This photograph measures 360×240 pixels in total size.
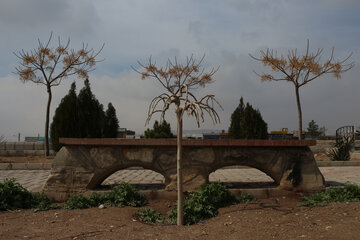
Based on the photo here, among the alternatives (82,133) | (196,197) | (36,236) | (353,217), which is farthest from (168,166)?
(82,133)

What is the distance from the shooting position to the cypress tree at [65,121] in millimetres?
14547

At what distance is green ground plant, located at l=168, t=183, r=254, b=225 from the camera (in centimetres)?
425

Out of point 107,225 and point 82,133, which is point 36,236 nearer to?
point 107,225

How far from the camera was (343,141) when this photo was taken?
1411 centimetres

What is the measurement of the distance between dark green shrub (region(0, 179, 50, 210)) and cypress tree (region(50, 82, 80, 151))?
31.6 ft

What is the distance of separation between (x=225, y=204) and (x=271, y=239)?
4.61ft

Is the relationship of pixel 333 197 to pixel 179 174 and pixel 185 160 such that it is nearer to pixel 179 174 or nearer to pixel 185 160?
pixel 185 160

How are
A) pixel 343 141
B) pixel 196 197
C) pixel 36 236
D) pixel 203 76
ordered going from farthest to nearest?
pixel 203 76 < pixel 343 141 < pixel 196 197 < pixel 36 236

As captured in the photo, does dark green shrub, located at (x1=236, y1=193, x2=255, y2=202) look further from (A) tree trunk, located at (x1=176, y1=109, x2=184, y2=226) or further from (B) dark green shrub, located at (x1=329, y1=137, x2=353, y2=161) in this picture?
(B) dark green shrub, located at (x1=329, y1=137, x2=353, y2=161)

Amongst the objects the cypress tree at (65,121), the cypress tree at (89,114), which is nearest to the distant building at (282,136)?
the cypress tree at (89,114)

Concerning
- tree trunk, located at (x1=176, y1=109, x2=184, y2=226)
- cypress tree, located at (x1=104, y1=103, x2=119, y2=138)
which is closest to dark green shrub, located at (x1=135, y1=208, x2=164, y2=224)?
tree trunk, located at (x1=176, y1=109, x2=184, y2=226)

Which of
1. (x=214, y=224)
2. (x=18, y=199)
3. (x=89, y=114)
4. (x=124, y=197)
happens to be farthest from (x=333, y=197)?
(x=89, y=114)

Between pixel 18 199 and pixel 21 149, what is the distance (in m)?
12.7

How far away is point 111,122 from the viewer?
55.2 feet
